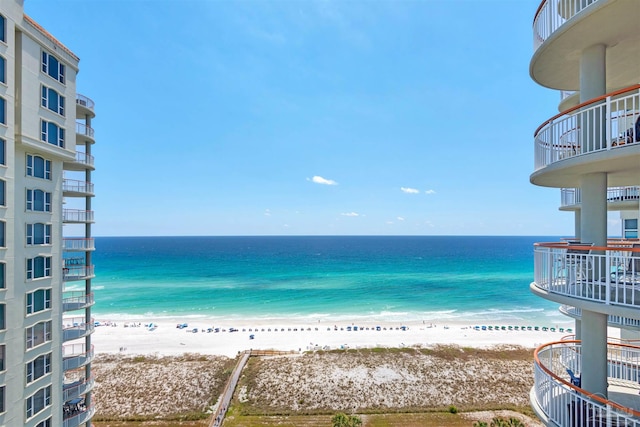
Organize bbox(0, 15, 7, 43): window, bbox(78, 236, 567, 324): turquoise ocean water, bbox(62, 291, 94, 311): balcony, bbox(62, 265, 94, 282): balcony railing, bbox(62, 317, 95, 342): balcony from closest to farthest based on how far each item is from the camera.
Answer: bbox(0, 15, 7, 43): window, bbox(62, 317, 95, 342): balcony, bbox(62, 291, 94, 311): balcony, bbox(62, 265, 94, 282): balcony railing, bbox(78, 236, 567, 324): turquoise ocean water

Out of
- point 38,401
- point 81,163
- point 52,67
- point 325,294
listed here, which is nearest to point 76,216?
point 81,163

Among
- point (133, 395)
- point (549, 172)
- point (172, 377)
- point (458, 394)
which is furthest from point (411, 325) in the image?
point (549, 172)

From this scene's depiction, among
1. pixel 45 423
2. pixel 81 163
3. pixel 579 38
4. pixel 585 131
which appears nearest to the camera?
pixel 585 131

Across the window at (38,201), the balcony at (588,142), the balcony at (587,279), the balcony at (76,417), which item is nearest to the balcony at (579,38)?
the balcony at (588,142)

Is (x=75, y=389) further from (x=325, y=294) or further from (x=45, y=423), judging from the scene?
(x=325, y=294)

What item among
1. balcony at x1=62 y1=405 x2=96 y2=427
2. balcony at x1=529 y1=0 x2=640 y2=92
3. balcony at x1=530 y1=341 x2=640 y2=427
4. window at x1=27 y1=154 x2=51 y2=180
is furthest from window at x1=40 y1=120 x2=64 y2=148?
balcony at x1=530 y1=341 x2=640 y2=427

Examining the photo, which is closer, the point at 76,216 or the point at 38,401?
the point at 38,401

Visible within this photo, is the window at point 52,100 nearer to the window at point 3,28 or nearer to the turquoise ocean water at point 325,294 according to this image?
the window at point 3,28

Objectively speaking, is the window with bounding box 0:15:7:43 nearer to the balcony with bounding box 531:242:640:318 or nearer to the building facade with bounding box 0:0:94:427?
the building facade with bounding box 0:0:94:427
